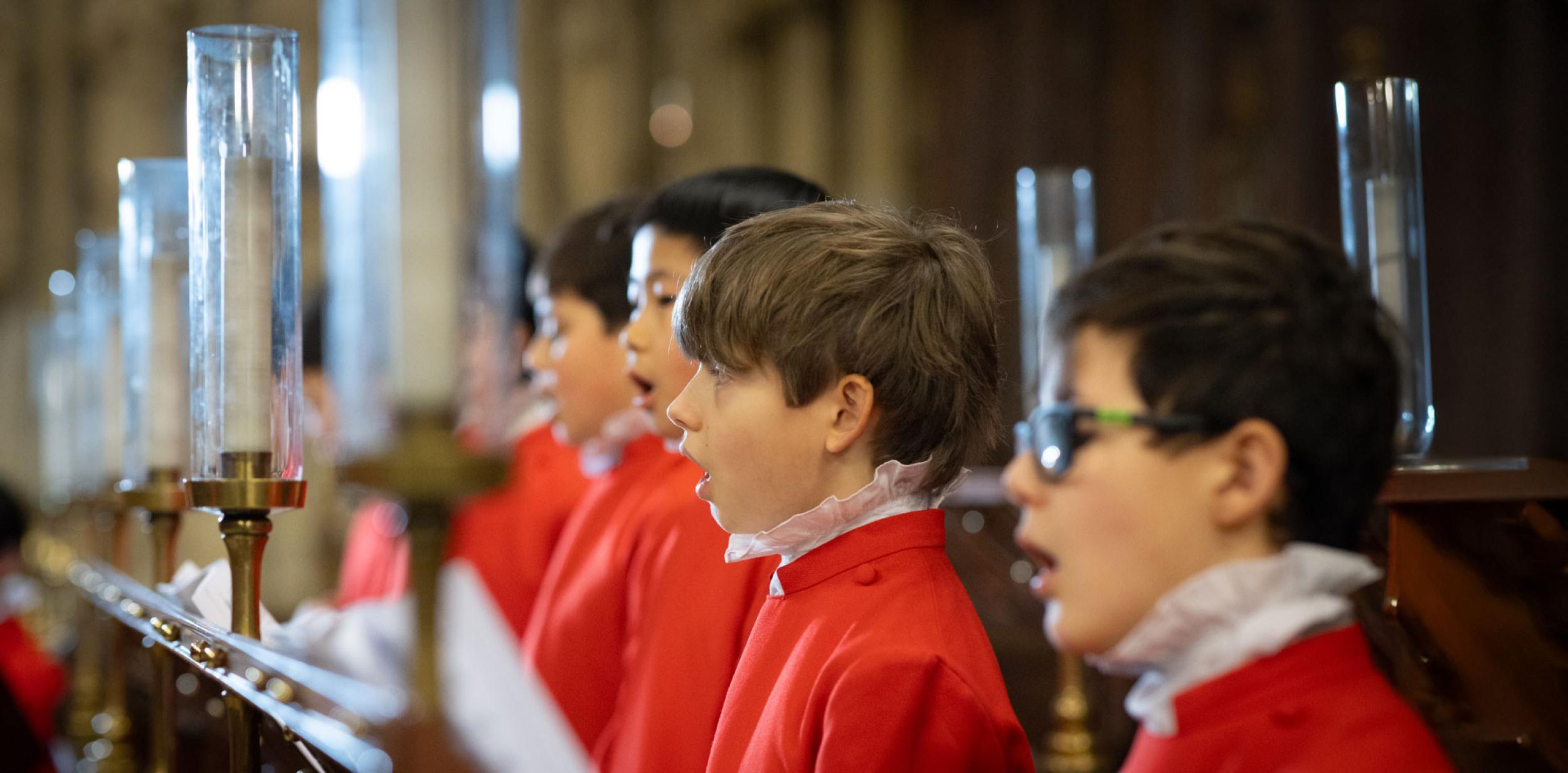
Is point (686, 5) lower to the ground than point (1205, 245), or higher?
higher

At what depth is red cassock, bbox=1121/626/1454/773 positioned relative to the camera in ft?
3.14

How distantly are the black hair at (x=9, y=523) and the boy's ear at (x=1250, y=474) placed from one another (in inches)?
155

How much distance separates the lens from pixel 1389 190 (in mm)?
1814

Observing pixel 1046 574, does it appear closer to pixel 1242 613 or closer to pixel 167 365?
pixel 1242 613

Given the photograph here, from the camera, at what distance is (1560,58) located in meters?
4.53

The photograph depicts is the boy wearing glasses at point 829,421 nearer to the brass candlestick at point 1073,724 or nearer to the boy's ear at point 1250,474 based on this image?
the boy's ear at point 1250,474

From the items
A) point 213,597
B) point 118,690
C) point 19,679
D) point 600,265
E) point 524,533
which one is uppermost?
point 600,265

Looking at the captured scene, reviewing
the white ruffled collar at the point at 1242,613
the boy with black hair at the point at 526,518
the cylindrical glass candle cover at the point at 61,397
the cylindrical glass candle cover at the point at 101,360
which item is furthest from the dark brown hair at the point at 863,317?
the cylindrical glass candle cover at the point at 61,397

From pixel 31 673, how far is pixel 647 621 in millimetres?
2682

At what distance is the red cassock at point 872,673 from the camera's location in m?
1.22

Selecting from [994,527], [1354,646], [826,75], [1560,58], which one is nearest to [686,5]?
[826,75]

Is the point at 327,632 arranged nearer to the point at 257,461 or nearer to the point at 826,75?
the point at 257,461

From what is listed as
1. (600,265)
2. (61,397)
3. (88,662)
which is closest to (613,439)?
(600,265)

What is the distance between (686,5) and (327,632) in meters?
6.24
